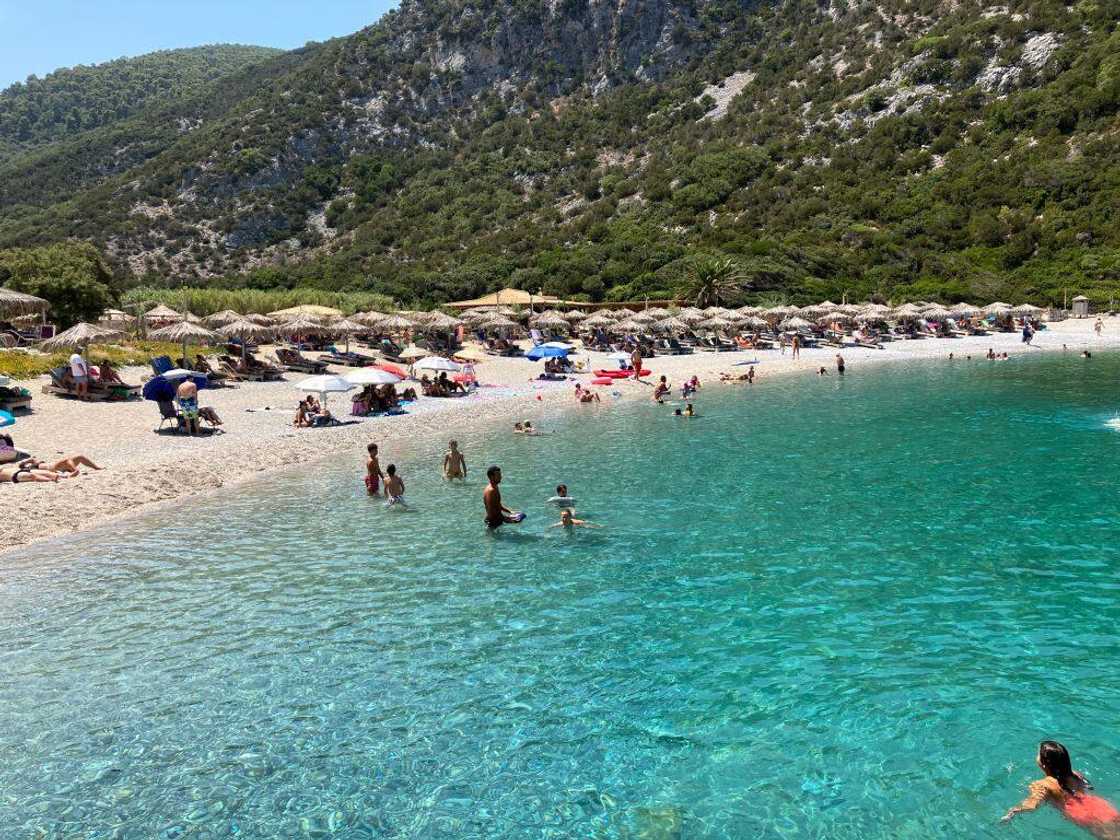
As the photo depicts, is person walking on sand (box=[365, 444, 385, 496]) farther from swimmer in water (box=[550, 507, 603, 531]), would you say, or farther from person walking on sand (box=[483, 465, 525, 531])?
swimmer in water (box=[550, 507, 603, 531])

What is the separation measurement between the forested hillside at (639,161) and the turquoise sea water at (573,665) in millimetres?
51710

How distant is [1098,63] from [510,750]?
315 feet

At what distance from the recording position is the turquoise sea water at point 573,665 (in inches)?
233

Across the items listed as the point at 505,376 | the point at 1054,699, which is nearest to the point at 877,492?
the point at 1054,699

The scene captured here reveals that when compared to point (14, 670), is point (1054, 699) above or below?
below

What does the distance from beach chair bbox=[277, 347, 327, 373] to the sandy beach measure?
64 centimetres

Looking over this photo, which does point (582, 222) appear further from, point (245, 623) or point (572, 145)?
point (245, 623)

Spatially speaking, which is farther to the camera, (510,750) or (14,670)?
(14,670)

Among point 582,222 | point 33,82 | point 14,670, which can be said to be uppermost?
point 33,82

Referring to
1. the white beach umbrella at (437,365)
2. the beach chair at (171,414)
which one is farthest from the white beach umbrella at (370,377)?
the beach chair at (171,414)

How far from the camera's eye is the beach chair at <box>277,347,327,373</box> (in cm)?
3288

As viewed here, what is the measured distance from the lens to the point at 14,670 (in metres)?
8.09

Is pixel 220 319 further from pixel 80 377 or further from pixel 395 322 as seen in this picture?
pixel 80 377

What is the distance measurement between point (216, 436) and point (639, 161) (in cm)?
8570
